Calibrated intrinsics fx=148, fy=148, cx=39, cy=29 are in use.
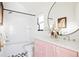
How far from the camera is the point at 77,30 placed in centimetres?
151

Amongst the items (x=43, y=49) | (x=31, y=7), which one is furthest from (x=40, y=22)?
(x=43, y=49)

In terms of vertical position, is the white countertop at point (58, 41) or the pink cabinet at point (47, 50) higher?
the white countertop at point (58, 41)

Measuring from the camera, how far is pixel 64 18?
1.53 metres

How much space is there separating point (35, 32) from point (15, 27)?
0.21 m

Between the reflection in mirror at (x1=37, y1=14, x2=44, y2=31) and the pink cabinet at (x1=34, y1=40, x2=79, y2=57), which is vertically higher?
the reflection in mirror at (x1=37, y1=14, x2=44, y2=31)

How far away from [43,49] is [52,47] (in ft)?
0.32

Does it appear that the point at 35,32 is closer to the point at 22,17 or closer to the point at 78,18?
the point at 22,17

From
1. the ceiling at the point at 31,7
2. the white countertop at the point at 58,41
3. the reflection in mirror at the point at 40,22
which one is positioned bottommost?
the white countertop at the point at 58,41

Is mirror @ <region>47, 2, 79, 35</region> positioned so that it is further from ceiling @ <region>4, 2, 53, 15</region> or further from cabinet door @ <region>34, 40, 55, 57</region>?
cabinet door @ <region>34, 40, 55, 57</region>

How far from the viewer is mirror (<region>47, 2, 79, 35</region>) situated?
1518mm

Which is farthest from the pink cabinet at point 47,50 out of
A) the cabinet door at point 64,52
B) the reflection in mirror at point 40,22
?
the reflection in mirror at point 40,22

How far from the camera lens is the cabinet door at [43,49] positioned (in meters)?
1.53

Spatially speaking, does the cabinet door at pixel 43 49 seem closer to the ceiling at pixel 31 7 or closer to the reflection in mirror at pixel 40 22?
the reflection in mirror at pixel 40 22

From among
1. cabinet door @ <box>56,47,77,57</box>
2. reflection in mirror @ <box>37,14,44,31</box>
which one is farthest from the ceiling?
cabinet door @ <box>56,47,77,57</box>
